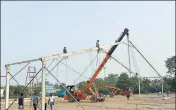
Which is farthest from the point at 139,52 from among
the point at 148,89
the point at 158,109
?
the point at 148,89

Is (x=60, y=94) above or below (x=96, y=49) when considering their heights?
below

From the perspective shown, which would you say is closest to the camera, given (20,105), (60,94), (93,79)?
(20,105)

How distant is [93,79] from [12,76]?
1960 centimetres

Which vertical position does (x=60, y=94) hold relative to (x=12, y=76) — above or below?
below

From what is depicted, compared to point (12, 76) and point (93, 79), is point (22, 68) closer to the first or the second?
point (12, 76)

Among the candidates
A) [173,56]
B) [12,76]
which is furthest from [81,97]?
[173,56]

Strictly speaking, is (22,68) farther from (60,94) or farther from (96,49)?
(60,94)

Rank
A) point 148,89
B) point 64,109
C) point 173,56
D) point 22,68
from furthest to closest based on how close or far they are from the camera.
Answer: point 173,56 < point 148,89 < point 64,109 < point 22,68

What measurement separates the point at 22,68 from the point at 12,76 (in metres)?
0.91

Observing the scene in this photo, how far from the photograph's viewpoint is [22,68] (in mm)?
19453

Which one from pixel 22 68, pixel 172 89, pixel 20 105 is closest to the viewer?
pixel 22 68

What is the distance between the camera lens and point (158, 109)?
27.3 metres

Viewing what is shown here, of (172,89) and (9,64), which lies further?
(172,89)

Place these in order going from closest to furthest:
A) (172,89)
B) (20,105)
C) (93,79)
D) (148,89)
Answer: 1. (20,105)
2. (93,79)
3. (148,89)
4. (172,89)
